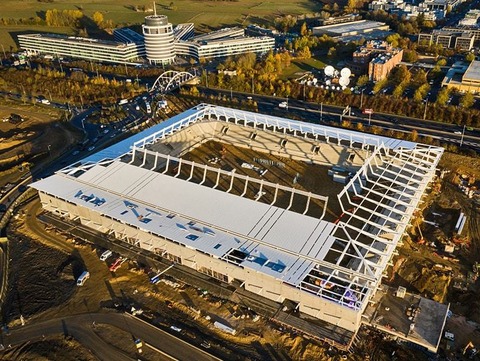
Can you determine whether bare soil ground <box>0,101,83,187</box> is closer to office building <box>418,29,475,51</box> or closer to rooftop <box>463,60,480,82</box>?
rooftop <box>463,60,480,82</box>

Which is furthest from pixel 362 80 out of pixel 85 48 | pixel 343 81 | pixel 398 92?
pixel 85 48

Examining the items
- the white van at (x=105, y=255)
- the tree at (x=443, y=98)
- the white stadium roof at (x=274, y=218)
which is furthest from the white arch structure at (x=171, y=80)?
the white van at (x=105, y=255)

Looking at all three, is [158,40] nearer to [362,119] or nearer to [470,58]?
[362,119]

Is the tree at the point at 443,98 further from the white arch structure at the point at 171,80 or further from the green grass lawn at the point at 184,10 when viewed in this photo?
the green grass lawn at the point at 184,10

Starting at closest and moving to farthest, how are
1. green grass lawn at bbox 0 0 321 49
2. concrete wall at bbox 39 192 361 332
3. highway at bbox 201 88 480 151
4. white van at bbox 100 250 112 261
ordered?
concrete wall at bbox 39 192 361 332 → white van at bbox 100 250 112 261 → highway at bbox 201 88 480 151 → green grass lawn at bbox 0 0 321 49

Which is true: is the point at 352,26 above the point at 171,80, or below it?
above

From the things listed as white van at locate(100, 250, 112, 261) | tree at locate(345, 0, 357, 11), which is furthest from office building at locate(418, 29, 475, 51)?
white van at locate(100, 250, 112, 261)

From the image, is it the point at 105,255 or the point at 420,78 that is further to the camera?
the point at 420,78
